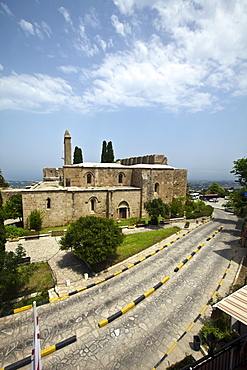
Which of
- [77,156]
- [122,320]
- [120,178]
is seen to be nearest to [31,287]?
[122,320]

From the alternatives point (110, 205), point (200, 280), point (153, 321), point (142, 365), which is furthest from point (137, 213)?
point (142, 365)

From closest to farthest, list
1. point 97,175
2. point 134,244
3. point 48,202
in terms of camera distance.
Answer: point 134,244, point 48,202, point 97,175

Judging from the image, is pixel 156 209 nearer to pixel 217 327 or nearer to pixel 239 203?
pixel 239 203

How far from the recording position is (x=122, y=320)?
841cm

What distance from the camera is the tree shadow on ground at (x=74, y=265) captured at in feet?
41.8

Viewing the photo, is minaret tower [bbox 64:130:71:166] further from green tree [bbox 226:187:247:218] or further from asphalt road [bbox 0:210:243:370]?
green tree [bbox 226:187:247:218]

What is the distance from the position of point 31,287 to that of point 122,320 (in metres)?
6.33

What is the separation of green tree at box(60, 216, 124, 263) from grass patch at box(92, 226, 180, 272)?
4.52 ft

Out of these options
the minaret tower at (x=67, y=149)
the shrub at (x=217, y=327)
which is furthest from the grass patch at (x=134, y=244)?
the minaret tower at (x=67, y=149)

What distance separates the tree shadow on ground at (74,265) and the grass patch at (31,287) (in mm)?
1117

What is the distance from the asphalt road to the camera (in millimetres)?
6699

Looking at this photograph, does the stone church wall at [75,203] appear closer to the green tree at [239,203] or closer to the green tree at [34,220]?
the green tree at [34,220]

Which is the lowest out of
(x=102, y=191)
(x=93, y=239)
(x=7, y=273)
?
(x=7, y=273)

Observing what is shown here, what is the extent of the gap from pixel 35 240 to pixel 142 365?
605 inches
